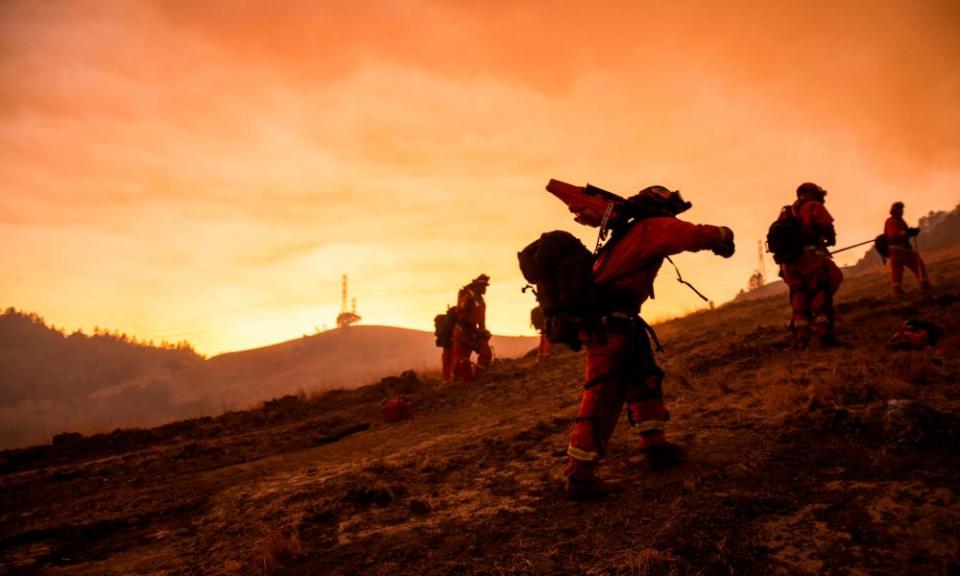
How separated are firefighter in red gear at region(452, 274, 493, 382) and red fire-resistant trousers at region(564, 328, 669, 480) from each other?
8.83 m

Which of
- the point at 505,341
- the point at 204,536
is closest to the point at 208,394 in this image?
the point at 505,341

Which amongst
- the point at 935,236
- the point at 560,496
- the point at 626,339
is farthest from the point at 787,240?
the point at 935,236

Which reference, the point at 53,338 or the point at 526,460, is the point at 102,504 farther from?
the point at 53,338

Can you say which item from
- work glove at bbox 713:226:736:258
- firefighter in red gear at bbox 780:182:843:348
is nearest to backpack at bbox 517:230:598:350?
work glove at bbox 713:226:736:258

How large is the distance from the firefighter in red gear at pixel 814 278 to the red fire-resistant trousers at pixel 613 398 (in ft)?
14.9

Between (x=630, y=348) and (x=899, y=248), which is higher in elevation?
(x=899, y=248)

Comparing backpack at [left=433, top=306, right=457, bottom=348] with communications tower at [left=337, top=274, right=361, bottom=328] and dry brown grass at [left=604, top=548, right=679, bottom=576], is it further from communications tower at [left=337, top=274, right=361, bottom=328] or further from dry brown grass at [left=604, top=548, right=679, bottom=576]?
communications tower at [left=337, top=274, right=361, bottom=328]

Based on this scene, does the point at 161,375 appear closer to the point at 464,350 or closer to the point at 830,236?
the point at 464,350

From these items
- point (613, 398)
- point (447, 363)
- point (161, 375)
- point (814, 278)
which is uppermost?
Result: point (161, 375)

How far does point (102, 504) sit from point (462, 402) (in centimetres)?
559

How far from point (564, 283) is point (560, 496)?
1539 millimetres

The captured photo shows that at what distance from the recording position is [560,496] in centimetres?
352

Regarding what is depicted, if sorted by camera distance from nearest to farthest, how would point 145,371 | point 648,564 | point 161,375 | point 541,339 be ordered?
point 648,564
point 541,339
point 161,375
point 145,371

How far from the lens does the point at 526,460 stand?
4.60 metres
